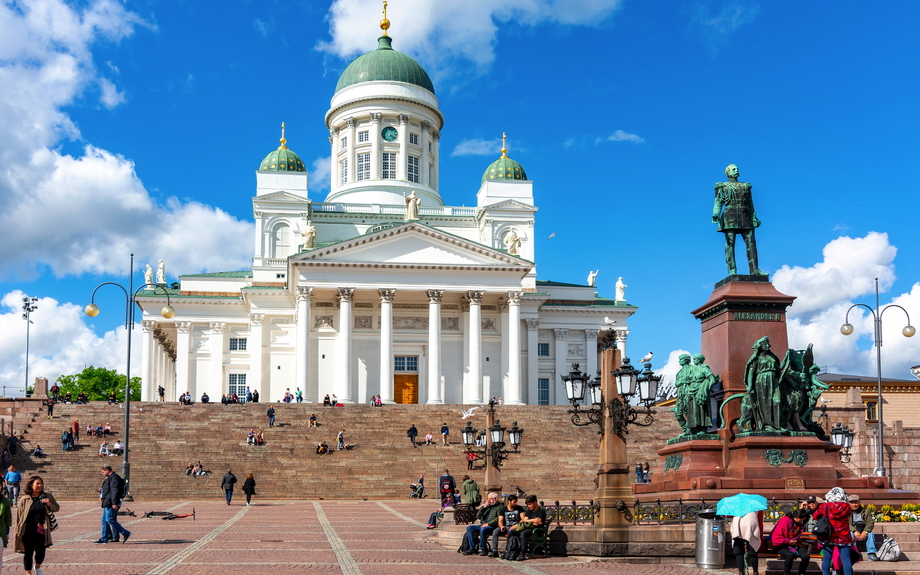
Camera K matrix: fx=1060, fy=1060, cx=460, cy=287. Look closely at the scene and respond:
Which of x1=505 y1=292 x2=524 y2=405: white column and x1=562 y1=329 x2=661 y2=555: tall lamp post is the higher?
x1=505 y1=292 x2=524 y2=405: white column

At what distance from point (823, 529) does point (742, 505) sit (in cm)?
118

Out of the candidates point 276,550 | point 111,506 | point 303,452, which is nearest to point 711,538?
point 276,550

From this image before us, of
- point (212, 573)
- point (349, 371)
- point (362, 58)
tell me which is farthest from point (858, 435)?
point (362, 58)

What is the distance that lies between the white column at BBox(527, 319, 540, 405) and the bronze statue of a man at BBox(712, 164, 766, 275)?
161 feet

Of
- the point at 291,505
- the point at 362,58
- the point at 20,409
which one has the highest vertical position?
the point at 362,58

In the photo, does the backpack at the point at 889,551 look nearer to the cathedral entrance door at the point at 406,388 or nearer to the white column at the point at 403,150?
the cathedral entrance door at the point at 406,388

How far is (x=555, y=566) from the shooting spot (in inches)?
680

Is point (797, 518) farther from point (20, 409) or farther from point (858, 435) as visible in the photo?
point (20, 409)

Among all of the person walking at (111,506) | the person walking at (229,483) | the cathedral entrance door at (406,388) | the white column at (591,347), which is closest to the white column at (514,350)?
the cathedral entrance door at (406,388)

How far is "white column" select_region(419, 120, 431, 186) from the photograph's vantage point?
80375 mm

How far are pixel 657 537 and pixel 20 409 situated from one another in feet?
141

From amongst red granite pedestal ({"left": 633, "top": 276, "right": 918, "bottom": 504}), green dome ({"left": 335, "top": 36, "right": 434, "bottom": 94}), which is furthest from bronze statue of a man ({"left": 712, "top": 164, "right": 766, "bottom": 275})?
green dome ({"left": 335, "top": 36, "right": 434, "bottom": 94})

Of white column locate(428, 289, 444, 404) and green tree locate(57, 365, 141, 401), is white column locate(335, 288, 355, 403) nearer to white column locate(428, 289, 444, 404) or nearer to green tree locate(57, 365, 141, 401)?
white column locate(428, 289, 444, 404)

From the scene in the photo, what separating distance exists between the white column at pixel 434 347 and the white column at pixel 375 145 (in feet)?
60.9
